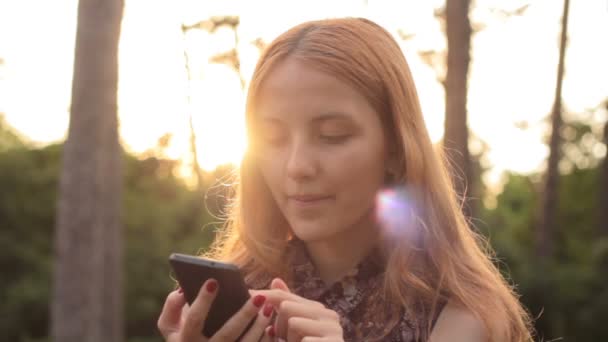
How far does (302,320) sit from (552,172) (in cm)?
1341

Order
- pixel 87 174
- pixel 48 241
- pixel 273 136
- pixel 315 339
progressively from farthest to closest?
pixel 48 241 < pixel 87 174 < pixel 273 136 < pixel 315 339

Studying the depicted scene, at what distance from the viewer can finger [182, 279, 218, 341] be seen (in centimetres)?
214

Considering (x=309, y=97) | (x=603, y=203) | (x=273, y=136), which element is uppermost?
(x=309, y=97)

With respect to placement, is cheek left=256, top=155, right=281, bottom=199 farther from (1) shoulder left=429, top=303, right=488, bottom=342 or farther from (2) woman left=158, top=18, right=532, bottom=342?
(1) shoulder left=429, top=303, right=488, bottom=342

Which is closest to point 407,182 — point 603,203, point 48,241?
point 48,241

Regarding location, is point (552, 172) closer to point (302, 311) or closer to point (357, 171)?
point (357, 171)

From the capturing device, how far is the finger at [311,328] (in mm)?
2004

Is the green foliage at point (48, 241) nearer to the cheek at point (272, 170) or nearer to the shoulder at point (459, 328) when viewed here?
the cheek at point (272, 170)

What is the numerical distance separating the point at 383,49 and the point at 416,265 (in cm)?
62

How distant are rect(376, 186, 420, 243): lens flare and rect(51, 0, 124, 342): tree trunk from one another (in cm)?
654

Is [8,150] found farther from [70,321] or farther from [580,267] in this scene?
[580,267]

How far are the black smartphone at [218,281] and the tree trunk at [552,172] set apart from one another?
10.8 m

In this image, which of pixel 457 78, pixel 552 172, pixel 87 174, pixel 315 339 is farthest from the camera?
pixel 552 172

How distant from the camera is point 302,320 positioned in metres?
2.01
